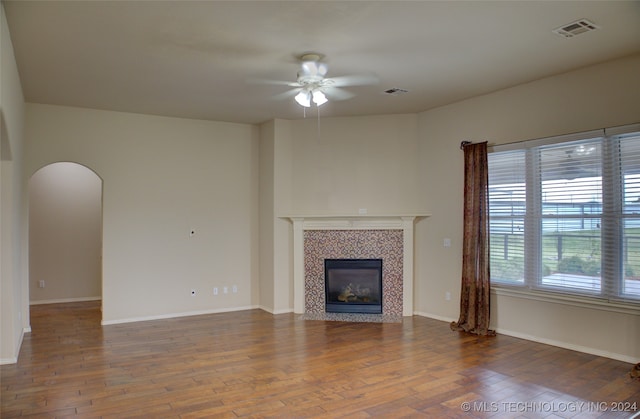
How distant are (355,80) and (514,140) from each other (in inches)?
76.5

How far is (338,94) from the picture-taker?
532 cm

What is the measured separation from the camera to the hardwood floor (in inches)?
128

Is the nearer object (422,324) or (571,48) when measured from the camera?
(571,48)

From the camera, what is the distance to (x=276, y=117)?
256 inches

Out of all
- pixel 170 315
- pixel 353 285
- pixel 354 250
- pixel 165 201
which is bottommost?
pixel 170 315

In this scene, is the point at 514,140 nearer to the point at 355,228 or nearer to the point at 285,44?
the point at 355,228

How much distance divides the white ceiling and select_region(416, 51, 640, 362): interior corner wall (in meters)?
0.23

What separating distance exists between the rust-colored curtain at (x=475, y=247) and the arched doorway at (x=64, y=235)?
566cm

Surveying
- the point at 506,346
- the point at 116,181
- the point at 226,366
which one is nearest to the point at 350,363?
the point at 226,366

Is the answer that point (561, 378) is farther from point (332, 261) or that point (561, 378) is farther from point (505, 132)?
point (332, 261)

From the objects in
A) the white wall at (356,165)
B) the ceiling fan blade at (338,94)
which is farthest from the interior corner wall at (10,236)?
the white wall at (356,165)

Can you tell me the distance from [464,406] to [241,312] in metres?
4.03

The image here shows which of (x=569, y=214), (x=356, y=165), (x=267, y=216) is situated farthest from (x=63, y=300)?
(x=569, y=214)

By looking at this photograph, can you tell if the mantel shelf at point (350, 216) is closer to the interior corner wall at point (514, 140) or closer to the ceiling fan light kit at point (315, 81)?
the interior corner wall at point (514, 140)
